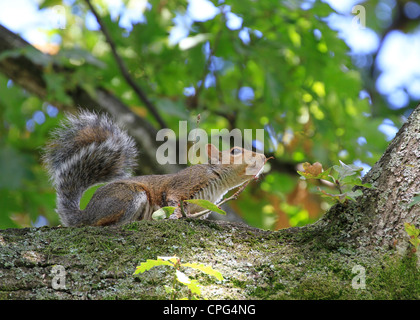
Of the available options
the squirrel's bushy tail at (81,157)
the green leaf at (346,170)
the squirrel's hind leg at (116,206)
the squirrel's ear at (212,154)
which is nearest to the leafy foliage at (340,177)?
the green leaf at (346,170)

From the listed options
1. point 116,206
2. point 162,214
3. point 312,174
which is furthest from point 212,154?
point 312,174

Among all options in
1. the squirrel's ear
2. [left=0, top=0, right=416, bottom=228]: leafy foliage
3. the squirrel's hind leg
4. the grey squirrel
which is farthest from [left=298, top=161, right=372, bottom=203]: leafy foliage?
[left=0, top=0, right=416, bottom=228]: leafy foliage

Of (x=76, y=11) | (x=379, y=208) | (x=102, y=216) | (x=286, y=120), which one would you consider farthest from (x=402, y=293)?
(x=76, y=11)

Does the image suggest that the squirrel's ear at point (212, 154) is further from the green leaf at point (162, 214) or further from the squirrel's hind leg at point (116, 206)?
the green leaf at point (162, 214)

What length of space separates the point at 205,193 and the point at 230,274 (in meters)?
1.57

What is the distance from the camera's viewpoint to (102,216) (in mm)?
2668

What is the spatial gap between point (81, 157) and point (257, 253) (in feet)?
4.87

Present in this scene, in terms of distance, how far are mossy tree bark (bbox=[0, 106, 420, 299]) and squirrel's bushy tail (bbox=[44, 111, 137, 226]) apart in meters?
1.08

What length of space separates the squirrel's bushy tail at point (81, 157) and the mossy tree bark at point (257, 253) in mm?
1077

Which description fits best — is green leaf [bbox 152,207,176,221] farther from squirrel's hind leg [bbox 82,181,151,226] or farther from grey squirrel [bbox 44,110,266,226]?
squirrel's hind leg [bbox 82,181,151,226]

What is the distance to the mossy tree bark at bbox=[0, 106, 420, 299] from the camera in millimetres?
1450

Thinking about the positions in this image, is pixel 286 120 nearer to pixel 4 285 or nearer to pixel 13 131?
pixel 13 131

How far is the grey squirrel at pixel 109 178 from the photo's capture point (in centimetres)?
271

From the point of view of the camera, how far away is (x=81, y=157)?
2834 millimetres
